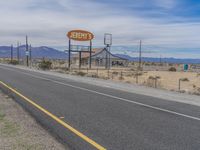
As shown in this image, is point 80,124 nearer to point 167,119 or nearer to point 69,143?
point 69,143

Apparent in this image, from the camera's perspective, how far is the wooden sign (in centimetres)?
6412

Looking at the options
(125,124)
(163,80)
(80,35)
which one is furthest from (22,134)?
(80,35)

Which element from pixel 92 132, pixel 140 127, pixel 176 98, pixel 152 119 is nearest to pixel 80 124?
pixel 92 132

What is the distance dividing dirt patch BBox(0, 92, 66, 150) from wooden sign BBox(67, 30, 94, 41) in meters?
55.0

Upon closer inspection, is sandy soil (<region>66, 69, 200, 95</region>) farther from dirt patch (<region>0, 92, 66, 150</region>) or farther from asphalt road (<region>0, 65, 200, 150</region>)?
dirt patch (<region>0, 92, 66, 150</region>)

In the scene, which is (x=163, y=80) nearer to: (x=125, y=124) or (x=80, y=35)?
(x=125, y=124)

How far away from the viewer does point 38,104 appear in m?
12.0

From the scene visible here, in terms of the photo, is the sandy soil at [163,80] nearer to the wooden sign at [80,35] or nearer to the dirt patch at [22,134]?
the dirt patch at [22,134]

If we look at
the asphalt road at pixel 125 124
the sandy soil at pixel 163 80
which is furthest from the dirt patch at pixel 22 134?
the sandy soil at pixel 163 80

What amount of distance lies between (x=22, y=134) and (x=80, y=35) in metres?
59.0

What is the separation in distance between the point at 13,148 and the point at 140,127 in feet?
12.1

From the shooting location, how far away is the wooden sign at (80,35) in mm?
64125

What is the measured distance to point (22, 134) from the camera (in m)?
7.20

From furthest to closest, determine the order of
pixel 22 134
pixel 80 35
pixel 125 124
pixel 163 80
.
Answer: pixel 80 35 → pixel 163 80 → pixel 125 124 → pixel 22 134
